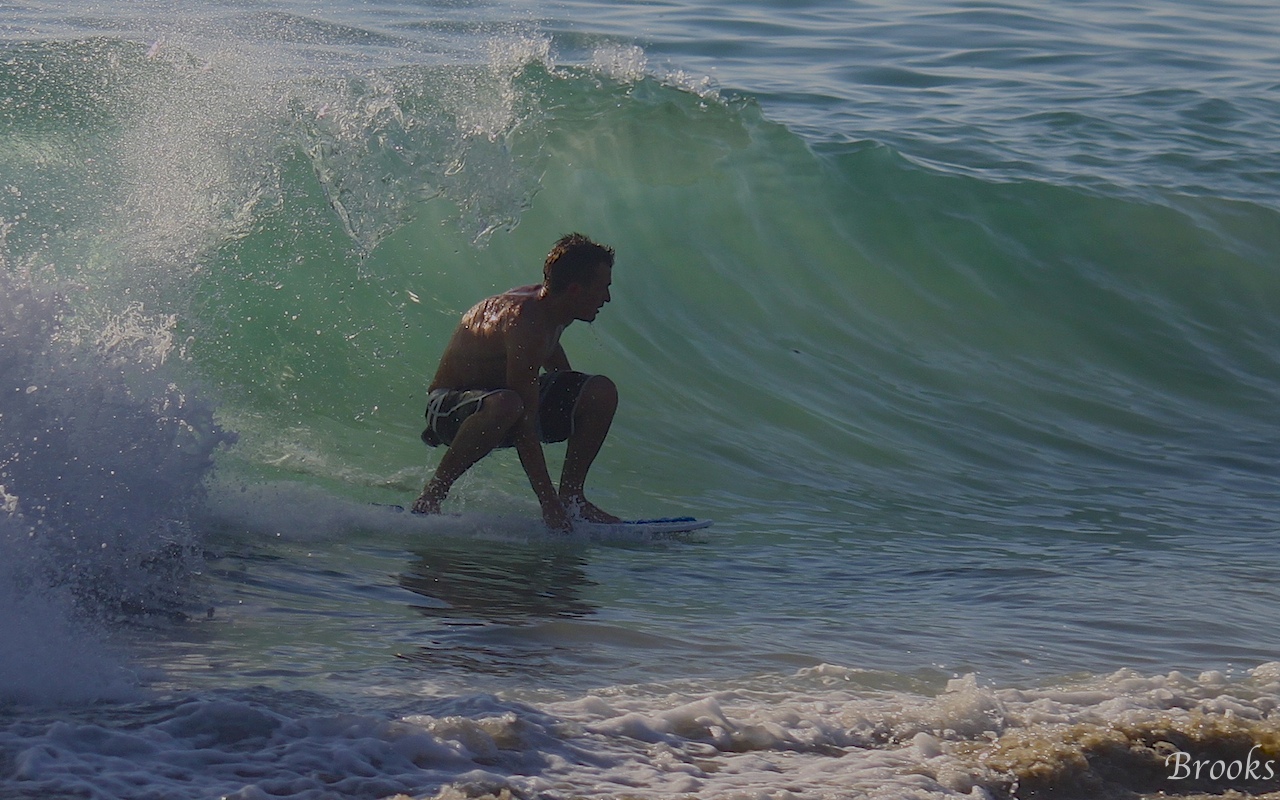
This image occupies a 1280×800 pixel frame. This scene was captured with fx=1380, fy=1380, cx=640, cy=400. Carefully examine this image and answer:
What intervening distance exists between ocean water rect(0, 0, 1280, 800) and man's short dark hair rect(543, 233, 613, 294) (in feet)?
3.30

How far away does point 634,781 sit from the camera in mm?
2949

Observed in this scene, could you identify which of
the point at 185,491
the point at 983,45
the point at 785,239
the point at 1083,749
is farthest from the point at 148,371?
the point at 983,45

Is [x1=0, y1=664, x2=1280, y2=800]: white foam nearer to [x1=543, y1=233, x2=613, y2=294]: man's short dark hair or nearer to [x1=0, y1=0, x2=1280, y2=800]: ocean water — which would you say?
[x1=0, y1=0, x2=1280, y2=800]: ocean water

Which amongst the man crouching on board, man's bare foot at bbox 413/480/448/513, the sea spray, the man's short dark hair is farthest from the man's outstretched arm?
the sea spray

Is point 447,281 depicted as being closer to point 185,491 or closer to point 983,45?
point 185,491

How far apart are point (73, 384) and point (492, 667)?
1.61 m

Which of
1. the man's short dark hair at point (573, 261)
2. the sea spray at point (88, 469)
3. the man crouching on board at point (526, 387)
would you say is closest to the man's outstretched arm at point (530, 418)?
the man crouching on board at point (526, 387)

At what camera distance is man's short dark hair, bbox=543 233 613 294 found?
220 inches

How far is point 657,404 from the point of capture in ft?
25.6

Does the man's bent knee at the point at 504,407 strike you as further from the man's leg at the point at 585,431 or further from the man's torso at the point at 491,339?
the man's leg at the point at 585,431

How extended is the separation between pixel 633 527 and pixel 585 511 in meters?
0.25

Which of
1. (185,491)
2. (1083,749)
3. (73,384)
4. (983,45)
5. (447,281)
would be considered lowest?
(1083,749)

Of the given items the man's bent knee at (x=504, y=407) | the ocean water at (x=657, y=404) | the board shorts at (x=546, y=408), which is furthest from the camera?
the board shorts at (x=546, y=408)

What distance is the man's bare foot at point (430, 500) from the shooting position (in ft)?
18.3
